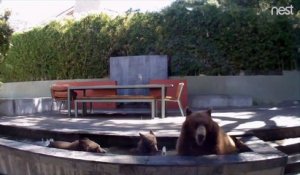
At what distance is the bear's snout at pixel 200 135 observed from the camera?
3656 mm

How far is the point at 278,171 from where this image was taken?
11.2 feet

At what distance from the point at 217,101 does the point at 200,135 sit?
8121 mm

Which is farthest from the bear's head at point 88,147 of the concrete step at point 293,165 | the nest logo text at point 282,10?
the nest logo text at point 282,10

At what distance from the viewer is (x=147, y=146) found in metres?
4.64

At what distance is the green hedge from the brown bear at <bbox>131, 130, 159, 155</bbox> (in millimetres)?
7813

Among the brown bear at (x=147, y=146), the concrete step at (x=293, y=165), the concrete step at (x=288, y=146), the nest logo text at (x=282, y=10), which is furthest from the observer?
the nest logo text at (x=282, y=10)

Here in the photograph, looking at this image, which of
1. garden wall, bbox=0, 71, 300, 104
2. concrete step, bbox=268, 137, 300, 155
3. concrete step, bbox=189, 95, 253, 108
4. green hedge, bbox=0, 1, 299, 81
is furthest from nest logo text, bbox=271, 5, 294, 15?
concrete step, bbox=268, 137, 300, 155

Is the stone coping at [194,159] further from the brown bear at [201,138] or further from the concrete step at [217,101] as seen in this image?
the concrete step at [217,101]

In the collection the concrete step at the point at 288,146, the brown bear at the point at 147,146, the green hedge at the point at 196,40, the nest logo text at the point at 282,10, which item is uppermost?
the nest logo text at the point at 282,10

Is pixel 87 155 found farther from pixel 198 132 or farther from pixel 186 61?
pixel 186 61

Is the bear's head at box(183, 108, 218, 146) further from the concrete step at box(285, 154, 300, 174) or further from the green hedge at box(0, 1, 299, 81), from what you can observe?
the green hedge at box(0, 1, 299, 81)

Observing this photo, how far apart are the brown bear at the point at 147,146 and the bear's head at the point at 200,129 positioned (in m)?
0.84

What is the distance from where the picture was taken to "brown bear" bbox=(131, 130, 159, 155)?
458 cm

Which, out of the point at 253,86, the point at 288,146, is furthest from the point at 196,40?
the point at 288,146
